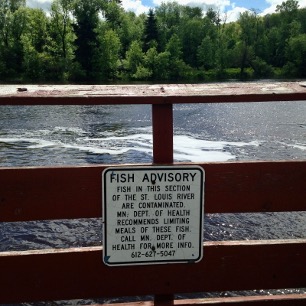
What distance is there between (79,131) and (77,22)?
55.7 metres

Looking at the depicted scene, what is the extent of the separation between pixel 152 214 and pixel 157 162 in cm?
35

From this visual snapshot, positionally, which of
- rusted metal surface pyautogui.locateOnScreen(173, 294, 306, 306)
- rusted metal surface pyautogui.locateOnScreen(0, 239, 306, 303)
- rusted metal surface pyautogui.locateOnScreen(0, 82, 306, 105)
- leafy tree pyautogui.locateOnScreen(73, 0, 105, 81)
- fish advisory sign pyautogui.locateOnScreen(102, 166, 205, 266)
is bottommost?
rusted metal surface pyautogui.locateOnScreen(173, 294, 306, 306)

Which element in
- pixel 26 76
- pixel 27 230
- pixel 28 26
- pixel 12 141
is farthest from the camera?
pixel 28 26

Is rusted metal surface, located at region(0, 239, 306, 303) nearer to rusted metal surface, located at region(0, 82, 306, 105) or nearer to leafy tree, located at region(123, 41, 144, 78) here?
rusted metal surface, located at region(0, 82, 306, 105)

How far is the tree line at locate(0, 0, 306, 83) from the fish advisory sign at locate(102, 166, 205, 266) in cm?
6127

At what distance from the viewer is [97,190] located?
2848mm

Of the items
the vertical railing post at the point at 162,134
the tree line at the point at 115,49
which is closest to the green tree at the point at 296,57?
the tree line at the point at 115,49

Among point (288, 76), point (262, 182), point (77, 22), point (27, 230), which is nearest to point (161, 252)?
point (262, 182)

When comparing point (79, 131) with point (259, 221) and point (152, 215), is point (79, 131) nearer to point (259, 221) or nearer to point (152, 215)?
point (259, 221)

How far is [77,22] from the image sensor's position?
72.2 metres

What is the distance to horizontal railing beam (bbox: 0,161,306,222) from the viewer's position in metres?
2.78

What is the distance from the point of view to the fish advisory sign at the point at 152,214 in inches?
110

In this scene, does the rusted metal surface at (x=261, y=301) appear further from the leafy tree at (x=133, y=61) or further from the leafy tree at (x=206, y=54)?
the leafy tree at (x=206, y=54)

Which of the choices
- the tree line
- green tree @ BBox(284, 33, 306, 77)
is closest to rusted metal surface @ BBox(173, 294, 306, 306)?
the tree line
